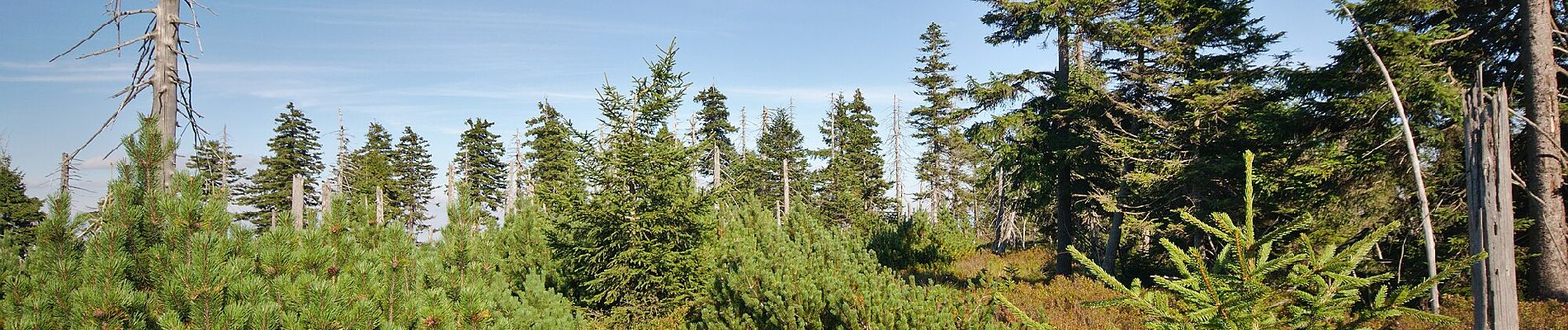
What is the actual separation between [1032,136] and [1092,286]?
4.10 metres

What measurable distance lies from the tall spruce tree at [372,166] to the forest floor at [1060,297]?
106 ft

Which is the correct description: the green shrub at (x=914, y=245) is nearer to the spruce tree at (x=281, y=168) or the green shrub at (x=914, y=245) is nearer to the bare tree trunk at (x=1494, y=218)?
the bare tree trunk at (x=1494, y=218)

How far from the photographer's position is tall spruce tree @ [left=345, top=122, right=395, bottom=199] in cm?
3938

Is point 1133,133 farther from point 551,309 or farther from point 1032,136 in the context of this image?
point 551,309

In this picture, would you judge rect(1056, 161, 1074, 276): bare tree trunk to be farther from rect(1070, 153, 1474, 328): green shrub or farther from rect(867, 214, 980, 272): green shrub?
rect(1070, 153, 1474, 328): green shrub

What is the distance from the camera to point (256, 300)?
3.99 metres

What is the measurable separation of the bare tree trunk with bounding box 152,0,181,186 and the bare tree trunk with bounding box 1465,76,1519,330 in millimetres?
12546

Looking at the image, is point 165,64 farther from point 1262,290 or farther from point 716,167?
point 716,167

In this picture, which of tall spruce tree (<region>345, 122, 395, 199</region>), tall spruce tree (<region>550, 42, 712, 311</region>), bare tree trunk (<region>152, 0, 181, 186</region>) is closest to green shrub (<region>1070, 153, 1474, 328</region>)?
tall spruce tree (<region>550, 42, 712, 311</region>)

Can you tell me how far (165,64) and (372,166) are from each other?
36.7 m

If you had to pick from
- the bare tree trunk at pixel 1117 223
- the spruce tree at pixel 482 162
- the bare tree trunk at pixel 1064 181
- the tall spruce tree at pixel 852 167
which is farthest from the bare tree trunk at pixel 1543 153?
the spruce tree at pixel 482 162

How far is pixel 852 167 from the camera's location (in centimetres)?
3944

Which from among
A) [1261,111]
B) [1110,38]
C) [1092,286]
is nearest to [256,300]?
[1092,286]

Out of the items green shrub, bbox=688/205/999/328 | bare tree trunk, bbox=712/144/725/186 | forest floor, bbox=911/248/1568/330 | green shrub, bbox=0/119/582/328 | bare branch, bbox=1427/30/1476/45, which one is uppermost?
bare branch, bbox=1427/30/1476/45
